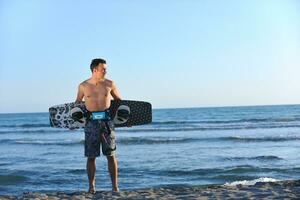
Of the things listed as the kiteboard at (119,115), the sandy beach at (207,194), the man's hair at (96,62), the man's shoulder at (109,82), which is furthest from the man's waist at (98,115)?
the sandy beach at (207,194)

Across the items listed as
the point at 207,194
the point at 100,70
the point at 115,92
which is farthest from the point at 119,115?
the point at 207,194

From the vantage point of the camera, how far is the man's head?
5.53 metres

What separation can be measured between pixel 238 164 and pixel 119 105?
6255 millimetres

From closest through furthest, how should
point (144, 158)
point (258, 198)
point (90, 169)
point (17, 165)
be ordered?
point (258, 198) < point (90, 169) < point (17, 165) < point (144, 158)

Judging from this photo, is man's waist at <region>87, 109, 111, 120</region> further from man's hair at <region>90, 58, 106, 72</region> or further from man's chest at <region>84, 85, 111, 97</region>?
man's hair at <region>90, 58, 106, 72</region>

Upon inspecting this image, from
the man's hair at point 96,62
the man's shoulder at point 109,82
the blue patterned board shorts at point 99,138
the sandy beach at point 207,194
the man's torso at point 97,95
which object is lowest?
the sandy beach at point 207,194

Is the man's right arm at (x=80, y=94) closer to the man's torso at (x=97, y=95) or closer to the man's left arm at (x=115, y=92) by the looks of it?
the man's torso at (x=97, y=95)

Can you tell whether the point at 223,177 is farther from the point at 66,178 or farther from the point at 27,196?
the point at 27,196

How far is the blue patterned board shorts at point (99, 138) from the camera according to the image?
554cm

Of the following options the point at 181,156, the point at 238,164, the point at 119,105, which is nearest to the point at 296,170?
the point at 238,164

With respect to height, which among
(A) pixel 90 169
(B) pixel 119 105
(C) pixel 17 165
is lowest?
(C) pixel 17 165

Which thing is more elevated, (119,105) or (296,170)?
(119,105)

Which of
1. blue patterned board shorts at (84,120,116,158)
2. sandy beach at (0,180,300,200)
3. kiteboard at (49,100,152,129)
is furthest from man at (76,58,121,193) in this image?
kiteboard at (49,100,152,129)

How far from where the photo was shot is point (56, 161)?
13.5 meters
